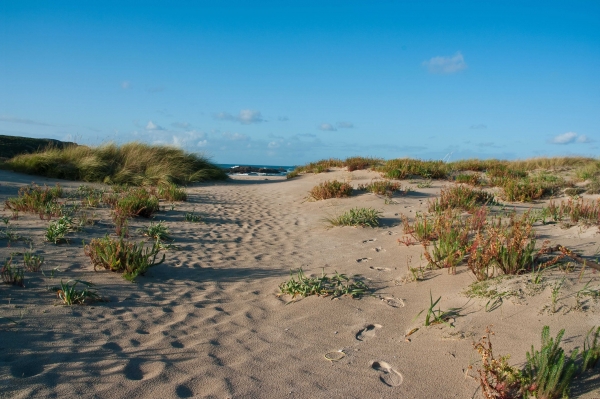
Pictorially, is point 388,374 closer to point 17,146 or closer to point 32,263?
point 32,263

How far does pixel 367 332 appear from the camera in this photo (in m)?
3.66

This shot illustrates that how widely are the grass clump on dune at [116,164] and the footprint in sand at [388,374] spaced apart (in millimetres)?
11694

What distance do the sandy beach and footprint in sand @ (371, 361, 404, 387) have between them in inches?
0.4

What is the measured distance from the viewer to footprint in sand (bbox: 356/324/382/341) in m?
3.57

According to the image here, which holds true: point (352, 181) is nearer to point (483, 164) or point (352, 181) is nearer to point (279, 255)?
point (483, 164)

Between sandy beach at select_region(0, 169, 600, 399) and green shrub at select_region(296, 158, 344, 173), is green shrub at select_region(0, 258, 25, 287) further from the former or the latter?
green shrub at select_region(296, 158, 344, 173)

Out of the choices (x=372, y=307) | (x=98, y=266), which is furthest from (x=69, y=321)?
(x=372, y=307)

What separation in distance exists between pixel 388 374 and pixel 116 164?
550 inches

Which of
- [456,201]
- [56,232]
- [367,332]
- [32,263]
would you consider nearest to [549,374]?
[367,332]

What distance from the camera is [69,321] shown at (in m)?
3.60

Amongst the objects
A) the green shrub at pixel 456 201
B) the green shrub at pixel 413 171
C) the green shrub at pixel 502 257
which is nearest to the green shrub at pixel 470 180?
the green shrub at pixel 413 171

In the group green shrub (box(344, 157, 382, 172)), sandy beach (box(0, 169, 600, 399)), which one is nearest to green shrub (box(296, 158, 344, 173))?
green shrub (box(344, 157, 382, 172))

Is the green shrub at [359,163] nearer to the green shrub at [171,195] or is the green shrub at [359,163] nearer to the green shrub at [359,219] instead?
the green shrub at [171,195]

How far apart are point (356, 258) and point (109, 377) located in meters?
3.80
